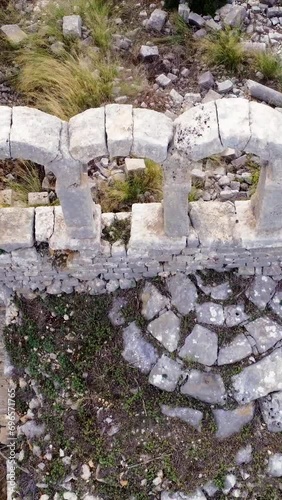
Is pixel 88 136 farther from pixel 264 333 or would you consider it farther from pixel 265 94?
pixel 265 94

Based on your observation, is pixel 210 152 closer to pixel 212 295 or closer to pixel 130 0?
pixel 212 295

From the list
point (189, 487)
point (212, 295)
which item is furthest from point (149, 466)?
point (212, 295)

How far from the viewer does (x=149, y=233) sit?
5.14 meters

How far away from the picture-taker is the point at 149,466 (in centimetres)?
528

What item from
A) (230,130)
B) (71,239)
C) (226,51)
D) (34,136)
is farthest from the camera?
(226,51)

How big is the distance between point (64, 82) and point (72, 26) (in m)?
0.99

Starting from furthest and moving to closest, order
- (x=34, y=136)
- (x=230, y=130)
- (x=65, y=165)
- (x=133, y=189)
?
(x=133, y=189) → (x=65, y=165) → (x=34, y=136) → (x=230, y=130)

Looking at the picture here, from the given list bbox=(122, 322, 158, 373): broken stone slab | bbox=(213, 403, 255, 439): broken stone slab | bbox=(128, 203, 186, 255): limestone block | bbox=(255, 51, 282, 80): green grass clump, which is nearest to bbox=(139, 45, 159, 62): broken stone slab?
bbox=(255, 51, 282, 80): green grass clump

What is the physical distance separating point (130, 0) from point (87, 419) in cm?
504

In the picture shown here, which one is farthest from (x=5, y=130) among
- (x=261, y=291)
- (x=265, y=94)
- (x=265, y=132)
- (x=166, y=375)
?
(x=265, y=94)

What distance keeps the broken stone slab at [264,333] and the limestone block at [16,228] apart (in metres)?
2.21

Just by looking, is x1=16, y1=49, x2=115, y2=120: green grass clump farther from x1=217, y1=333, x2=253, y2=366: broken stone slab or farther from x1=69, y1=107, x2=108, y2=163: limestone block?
x1=217, y1=333, x2=253, y2=366: broken stone slab

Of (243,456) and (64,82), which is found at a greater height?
(64,82)

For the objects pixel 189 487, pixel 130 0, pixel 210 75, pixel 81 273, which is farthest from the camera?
pixel 130 0
